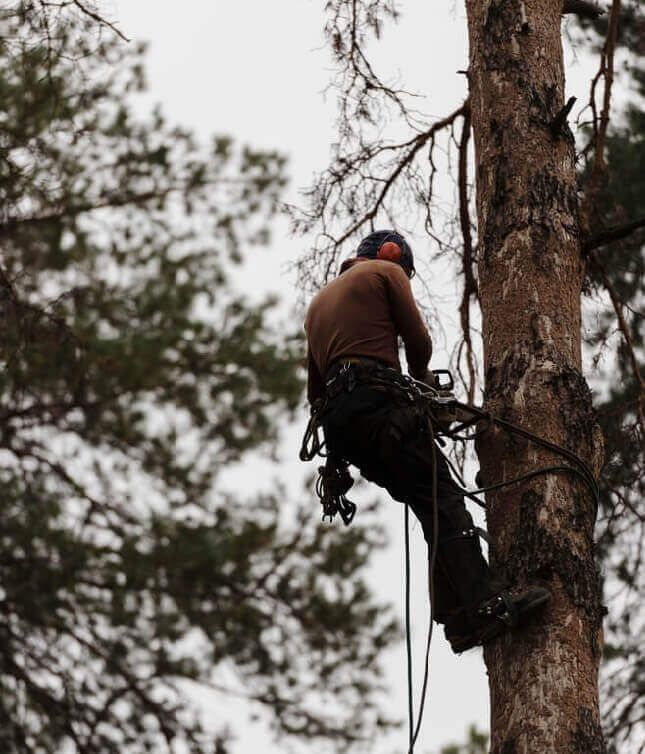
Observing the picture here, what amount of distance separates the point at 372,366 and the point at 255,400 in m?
5.79

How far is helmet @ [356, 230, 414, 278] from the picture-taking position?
450cm

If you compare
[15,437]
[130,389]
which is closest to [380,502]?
[130,389]

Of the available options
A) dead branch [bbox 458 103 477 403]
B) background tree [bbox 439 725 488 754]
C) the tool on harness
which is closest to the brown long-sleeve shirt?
the tool on harness

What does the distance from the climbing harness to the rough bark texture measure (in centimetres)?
4

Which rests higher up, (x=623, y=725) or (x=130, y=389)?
(x=130, y=389)

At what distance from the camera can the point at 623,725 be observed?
257 inches

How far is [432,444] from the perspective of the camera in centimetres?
386

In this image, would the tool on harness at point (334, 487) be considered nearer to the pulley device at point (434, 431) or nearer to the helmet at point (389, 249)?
the pulley device at point (434, 431)

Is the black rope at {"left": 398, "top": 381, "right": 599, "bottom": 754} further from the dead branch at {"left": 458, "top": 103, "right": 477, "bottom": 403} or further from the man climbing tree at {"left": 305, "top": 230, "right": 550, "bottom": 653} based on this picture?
the dead branch at {"left": 458, "top": 103, "right": 477, "bottom": 403}

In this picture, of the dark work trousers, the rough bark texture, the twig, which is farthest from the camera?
the twig

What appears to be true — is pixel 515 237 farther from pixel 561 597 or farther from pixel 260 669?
pixel 260 669

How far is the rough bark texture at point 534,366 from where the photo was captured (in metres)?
3.39

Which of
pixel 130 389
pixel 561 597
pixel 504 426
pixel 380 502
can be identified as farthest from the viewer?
pixel 380 502

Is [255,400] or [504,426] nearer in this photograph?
[504,426]
